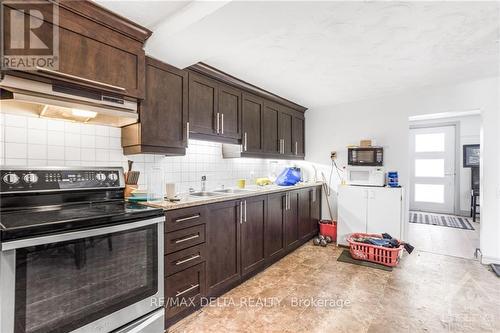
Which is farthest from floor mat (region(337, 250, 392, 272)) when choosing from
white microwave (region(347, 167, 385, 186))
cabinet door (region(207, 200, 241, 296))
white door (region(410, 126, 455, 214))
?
white door (region(410, 126, 455, 214))

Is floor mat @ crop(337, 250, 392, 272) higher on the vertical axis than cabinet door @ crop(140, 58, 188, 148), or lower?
lower

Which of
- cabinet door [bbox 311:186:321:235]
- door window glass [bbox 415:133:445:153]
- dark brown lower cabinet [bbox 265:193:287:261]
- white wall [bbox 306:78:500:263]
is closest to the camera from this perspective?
dark brown lower cabinet [bbox 265:193:287:261]

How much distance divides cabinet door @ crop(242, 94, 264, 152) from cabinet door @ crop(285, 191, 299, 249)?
32.3 inches

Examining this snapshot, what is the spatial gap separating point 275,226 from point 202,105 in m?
1.70

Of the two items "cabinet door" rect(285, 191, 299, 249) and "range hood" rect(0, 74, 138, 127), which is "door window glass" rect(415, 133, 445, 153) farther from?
"range hood" rect(0, 74, 138, 127)

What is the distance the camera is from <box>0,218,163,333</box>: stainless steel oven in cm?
110

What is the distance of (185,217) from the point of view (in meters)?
1.91

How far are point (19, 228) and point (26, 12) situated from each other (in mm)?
A: 1193

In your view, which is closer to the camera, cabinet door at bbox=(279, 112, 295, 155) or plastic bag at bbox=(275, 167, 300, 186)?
plastic bag at bbox=(275, 167, 300, 186)

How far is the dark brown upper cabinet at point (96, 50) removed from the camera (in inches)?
56.9

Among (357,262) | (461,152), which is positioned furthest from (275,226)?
(461,152)

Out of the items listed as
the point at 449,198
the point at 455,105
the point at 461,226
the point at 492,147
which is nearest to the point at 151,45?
the point at 455,105

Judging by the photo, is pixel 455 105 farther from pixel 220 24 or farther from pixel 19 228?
pixel 19 228

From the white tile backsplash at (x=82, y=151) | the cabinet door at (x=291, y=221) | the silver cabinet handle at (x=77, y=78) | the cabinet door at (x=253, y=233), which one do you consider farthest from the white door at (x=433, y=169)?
the silver cabinet handle at (x=77, y=78)
